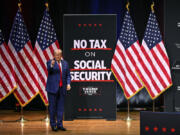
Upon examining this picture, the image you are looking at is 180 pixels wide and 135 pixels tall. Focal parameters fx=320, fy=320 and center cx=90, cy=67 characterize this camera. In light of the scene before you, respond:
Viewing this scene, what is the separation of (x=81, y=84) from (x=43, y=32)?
60.6 inches

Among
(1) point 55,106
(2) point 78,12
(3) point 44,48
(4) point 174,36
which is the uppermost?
(2) point 78,12

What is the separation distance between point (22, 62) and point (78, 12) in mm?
2510

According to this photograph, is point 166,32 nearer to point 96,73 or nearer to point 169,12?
point 169,12

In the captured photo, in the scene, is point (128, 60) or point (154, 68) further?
point (128, 60)

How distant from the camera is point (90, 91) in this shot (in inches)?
283

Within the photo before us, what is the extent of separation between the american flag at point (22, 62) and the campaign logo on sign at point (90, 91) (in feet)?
3.64

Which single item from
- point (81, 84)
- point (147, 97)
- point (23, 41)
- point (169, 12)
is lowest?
point (147, 97)

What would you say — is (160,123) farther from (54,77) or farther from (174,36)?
(54,77)

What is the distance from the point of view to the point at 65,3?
9.12 metres

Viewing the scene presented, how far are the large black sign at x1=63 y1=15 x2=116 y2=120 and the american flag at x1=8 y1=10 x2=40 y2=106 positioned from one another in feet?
3.03

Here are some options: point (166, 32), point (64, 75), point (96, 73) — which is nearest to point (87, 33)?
point (96, 73)

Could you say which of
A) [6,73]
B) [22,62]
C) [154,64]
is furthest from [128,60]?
[6,73]

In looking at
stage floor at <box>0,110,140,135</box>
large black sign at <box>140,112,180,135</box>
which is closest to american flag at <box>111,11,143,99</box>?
stage floor at <box>0,110,140,135</box>

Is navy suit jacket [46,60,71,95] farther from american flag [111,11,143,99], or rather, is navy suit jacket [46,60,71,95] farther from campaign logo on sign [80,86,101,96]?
american flag [111,11,143,99]
